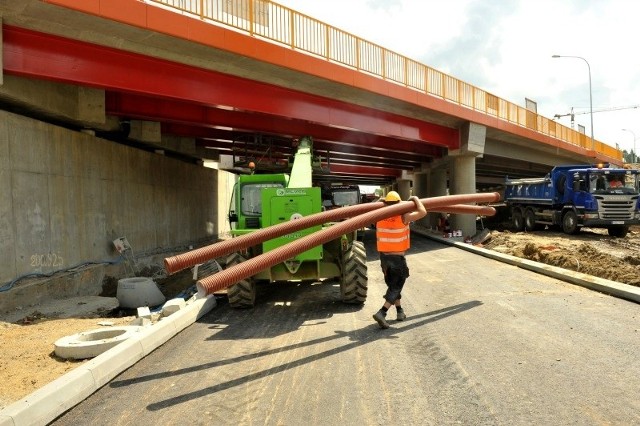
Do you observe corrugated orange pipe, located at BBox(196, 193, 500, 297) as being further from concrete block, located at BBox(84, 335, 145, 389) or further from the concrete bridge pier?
the concrete bridge pier

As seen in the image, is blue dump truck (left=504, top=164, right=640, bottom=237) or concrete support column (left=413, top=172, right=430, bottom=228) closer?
blue dump truck (left=504, top=164, right=640, bottom=237)

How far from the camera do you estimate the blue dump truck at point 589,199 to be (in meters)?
19.8

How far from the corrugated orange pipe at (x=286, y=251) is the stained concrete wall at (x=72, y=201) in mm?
4853

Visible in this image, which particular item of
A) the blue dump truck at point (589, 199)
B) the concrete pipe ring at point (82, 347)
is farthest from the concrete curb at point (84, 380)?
the blue dump truck at point (589, 199)

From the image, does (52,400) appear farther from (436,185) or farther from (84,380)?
(436,185)

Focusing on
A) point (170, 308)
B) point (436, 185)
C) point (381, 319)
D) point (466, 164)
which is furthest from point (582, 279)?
point (436, 185)

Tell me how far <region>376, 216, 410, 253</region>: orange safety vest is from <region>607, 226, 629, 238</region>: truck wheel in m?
18.5

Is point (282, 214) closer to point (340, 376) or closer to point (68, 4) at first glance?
point (340, 376)

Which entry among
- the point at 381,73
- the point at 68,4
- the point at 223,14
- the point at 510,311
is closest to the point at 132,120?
the point at 223,14

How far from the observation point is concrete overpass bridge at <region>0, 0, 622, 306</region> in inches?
349

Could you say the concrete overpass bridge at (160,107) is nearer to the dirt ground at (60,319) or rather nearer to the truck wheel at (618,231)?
the dirt ground at (60,319)

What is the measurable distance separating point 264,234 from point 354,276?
2.15m

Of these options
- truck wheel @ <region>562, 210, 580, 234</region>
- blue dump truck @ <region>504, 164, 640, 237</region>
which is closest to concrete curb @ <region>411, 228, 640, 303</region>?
blue dump truck @ <region>504, 164, 640, 237</region>

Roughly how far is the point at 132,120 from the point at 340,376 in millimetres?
12476
